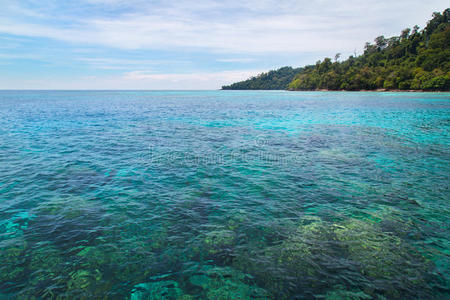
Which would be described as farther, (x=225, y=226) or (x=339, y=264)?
(x=225, y=226)

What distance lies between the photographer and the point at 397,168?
1597cm

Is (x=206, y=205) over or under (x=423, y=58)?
under

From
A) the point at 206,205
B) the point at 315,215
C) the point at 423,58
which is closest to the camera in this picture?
the point at 315,215

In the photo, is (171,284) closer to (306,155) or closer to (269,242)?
(269,242)

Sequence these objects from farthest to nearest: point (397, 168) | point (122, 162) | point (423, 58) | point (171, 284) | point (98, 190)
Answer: point (423, 58), point (122, 162), point (397, 168), point (98, 190), point (171, 284)

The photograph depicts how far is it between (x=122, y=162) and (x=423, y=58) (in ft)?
652

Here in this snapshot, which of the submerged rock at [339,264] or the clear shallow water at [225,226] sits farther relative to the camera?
the clear shallow water at [225,226]

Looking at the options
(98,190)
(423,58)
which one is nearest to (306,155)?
(98,190)

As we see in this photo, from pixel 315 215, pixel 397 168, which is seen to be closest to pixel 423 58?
pixel 397 168

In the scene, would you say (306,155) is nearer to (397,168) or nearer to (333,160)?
(333,160)

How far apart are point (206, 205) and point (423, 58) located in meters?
199

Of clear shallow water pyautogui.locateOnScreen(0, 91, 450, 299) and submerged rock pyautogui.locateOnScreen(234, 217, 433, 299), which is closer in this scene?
submerged rock pyautogui.locateOnScreen(234, 217, 433, 299)

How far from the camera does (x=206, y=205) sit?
1119 centimetres

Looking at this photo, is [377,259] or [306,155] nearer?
[377,259]
